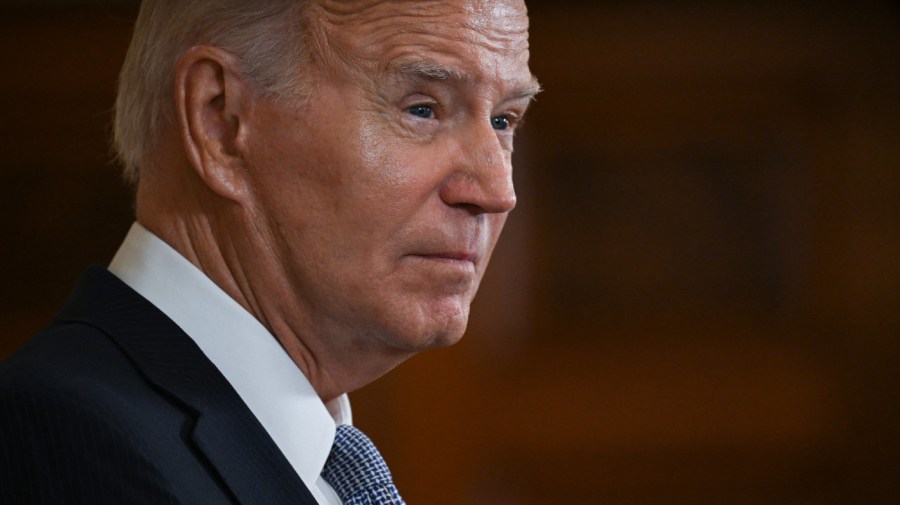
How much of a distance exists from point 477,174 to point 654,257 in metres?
3.21

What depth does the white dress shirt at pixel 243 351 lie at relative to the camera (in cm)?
148

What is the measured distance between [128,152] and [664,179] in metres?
3.25

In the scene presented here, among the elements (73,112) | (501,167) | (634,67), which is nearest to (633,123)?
(634,67)

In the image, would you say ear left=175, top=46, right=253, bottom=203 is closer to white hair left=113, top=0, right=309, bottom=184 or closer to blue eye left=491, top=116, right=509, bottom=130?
white hair left=113, top=0, right=309, bottom=184

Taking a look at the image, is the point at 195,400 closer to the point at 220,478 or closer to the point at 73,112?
the point at 220,478

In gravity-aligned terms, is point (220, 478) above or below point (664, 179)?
below

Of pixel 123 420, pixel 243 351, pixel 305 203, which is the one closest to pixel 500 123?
pixel 305 203

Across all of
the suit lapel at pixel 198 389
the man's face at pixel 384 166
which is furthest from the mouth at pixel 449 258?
the suit lapel at pixel 198 389

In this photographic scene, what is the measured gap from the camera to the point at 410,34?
4.87 feet

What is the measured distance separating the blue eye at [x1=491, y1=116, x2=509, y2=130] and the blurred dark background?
117 inches

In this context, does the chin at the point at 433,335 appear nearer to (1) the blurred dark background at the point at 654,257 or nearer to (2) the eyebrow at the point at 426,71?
(2) the eyebrow at the point at 426,71

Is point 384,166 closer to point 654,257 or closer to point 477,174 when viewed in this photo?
point 477,174

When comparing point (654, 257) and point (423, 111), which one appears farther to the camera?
point (654, 257)

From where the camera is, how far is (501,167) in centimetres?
153
